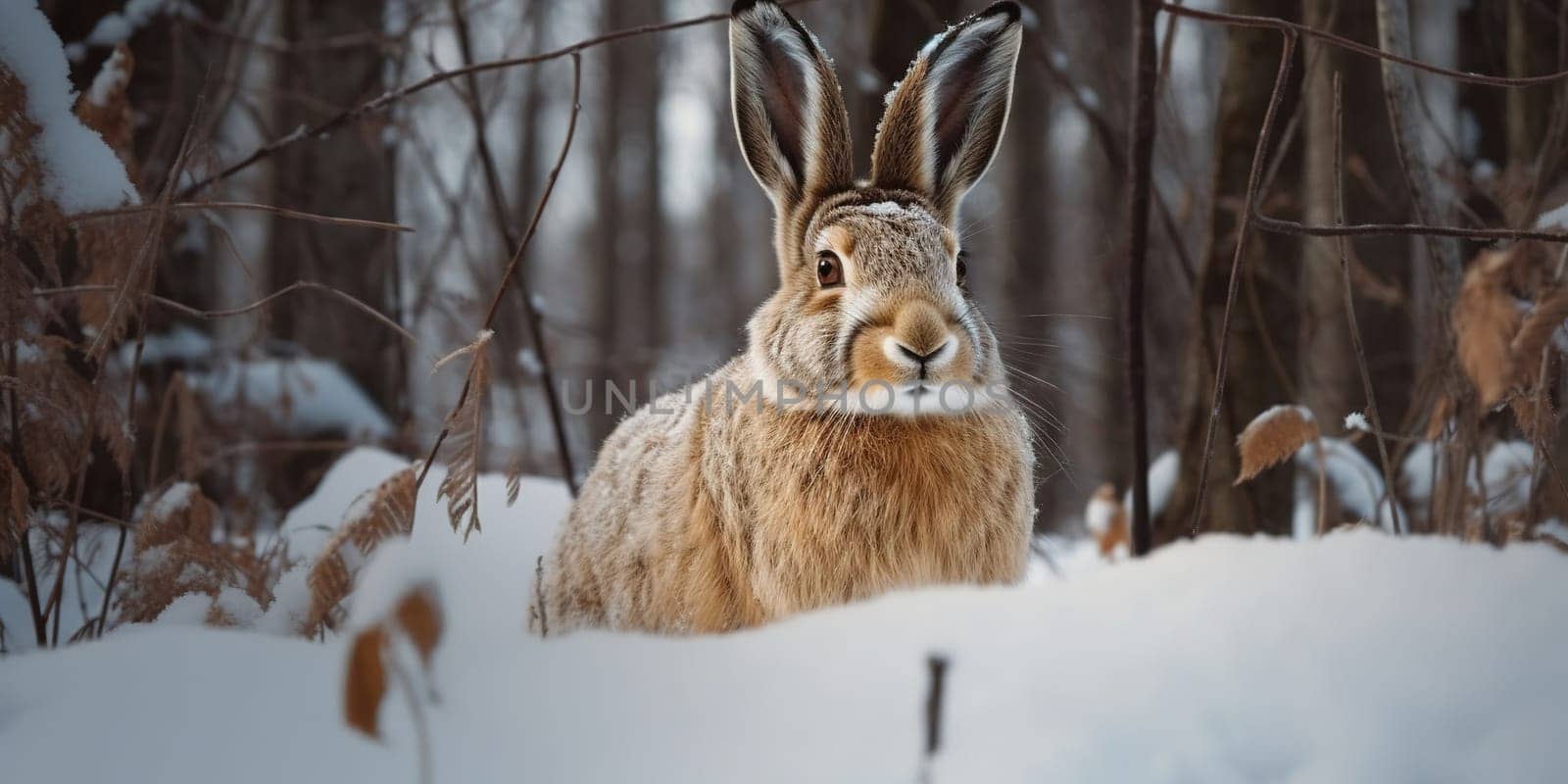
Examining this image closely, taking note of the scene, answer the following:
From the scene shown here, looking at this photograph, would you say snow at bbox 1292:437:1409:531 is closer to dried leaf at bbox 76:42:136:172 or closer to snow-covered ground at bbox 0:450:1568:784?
snow-covered ground at bbox 0:450:1568:784

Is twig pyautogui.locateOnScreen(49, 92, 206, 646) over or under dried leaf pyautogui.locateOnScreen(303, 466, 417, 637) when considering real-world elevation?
over

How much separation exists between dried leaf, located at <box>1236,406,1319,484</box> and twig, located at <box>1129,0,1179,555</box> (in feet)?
1.69

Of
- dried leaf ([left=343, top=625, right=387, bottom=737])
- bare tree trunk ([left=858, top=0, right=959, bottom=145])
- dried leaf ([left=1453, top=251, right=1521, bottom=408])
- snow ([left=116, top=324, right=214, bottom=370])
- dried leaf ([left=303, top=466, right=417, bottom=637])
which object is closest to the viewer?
dried leaf ([left=343, top=625, right=387, bottom=737])

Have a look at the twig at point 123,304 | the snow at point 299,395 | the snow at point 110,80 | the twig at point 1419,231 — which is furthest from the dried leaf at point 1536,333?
the snow at point 299,395

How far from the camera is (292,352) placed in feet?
19.1

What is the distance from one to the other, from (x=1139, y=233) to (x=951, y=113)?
0.65 metres

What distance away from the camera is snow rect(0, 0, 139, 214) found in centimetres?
243

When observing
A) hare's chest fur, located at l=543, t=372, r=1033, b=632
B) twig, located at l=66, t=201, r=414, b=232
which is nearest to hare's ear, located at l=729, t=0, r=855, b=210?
hare's chest fur, located at l=543, t=372, r=1033, b=632

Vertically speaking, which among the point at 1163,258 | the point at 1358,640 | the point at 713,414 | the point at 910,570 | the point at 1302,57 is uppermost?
the point at 1302,57

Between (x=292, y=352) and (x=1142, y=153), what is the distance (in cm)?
467

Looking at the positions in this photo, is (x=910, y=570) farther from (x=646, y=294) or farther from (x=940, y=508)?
(x=646, y=294)

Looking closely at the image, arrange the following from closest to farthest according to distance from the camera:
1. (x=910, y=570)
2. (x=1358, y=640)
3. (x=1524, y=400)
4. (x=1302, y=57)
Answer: (x=1358, y=640) < (x=1524, y=400) < (x=910, y=570) < (x=1302, y=57)

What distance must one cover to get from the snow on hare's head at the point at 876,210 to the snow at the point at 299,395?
2.96 meters

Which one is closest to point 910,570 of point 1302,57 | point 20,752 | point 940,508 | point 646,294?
point 940,508
